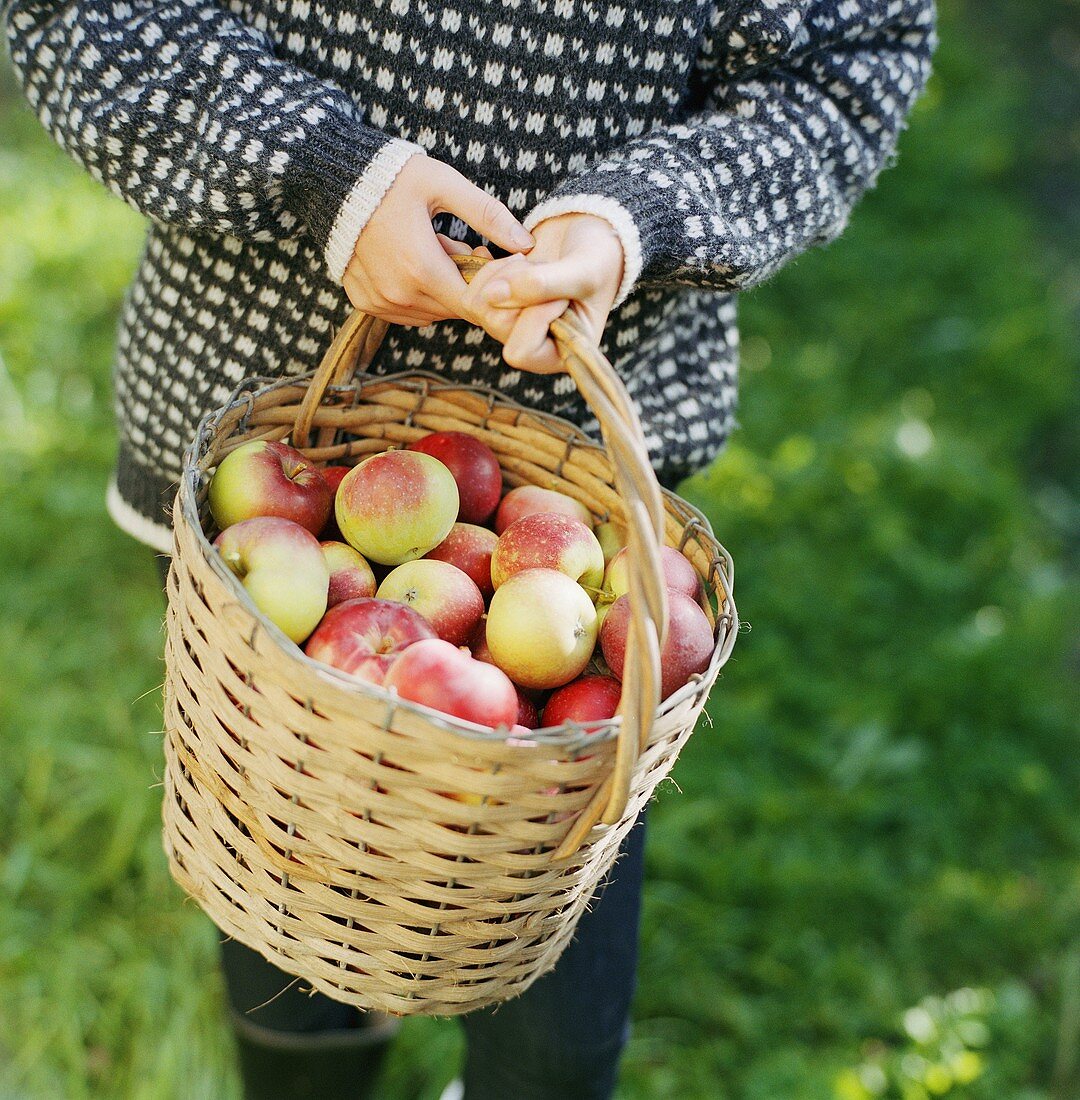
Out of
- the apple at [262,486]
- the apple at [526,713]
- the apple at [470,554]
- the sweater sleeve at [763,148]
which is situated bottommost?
the apple at [526,713]

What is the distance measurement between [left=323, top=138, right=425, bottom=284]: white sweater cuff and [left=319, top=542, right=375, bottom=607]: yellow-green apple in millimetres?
281

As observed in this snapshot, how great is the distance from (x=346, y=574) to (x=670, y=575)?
32cm

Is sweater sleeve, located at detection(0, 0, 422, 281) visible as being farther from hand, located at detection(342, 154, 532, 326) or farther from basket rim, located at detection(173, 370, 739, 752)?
basket rim, located at detection(173, 370, 739, 752)

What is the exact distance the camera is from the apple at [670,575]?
1.13 meters

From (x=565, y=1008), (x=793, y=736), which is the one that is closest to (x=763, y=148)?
(x=565, y=1008)

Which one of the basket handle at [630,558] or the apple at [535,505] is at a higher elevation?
the basket handle at [630,558]

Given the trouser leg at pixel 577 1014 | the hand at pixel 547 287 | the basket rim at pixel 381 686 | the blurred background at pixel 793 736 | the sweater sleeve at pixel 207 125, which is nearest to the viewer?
the basket rim at pixel 381 686

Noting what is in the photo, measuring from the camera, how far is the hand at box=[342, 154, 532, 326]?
41.0 inches

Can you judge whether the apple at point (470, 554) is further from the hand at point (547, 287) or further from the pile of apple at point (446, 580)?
the hand at point (547, 287)

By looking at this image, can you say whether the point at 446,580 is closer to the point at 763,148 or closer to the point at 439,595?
the point at 439,595

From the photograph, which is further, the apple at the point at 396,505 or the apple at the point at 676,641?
the apple at the point at 396,505

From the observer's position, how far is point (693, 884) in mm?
2143

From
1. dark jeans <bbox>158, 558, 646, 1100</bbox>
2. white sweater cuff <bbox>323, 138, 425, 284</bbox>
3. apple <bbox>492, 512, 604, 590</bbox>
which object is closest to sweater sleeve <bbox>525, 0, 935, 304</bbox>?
white sweater cuff <bbox>323, 138, 425, 284</bbox>

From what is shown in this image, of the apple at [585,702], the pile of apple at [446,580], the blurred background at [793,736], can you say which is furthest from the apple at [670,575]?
the blurred background at [793,736]
